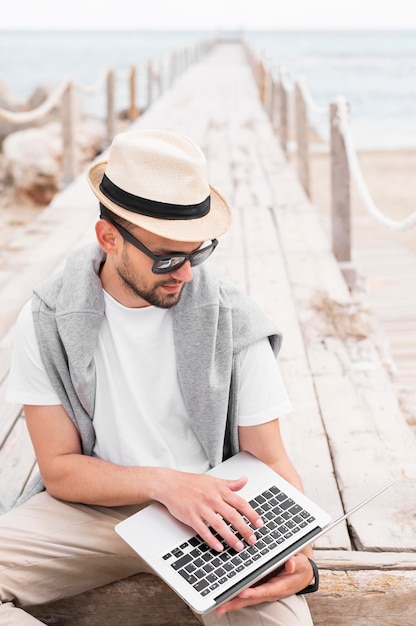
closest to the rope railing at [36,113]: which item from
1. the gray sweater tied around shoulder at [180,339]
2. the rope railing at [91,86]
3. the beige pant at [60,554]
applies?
the rope railing at [91,86]

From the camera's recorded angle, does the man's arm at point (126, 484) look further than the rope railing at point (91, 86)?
No

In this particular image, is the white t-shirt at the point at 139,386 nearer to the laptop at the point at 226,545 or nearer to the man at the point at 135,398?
the man at the point at 135,398

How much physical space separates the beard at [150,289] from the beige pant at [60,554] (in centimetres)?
53

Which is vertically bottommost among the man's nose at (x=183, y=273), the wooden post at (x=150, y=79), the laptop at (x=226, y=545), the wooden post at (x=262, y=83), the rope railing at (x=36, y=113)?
the wooden post at (x=150, y=79)

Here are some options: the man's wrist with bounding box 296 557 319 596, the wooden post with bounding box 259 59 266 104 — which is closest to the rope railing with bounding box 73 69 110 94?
the wooden post with bounding box 259 59 266 104

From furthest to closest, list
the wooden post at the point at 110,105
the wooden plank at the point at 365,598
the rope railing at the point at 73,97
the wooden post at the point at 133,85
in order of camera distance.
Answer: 1. the wooden post at the point at 133,85
2. the wooden post at the point at 110,105
3. the rope railing at the point at 73,97
4. the wooden plank at the point at 365,598

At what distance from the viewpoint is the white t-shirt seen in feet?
6.25

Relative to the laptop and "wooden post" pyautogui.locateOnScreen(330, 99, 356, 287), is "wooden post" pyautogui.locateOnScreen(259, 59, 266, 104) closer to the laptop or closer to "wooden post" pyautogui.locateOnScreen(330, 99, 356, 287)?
"wooden post" pyautogui.locateOnScreen(330, 99, 356, 287)

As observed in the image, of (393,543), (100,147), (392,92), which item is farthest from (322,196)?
(392,92)

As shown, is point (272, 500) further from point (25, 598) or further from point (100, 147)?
point (100, 147)

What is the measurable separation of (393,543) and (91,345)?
0.93m

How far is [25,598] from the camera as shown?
6.19 feet

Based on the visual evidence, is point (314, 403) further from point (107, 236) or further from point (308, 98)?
point (308, 98)

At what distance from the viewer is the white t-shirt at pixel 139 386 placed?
1905 millimetres
